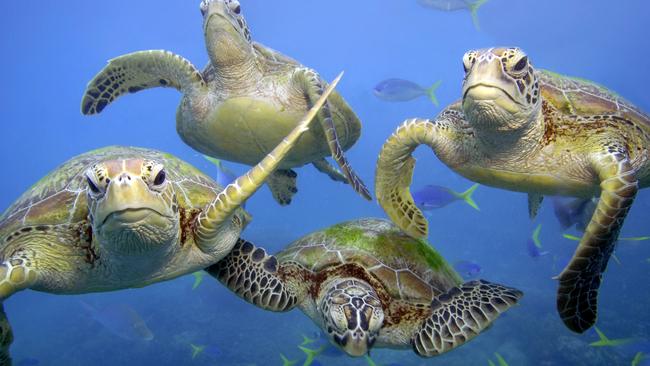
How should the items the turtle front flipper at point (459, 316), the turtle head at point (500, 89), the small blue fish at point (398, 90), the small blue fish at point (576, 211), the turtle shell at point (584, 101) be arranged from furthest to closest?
the small blue fish at point (398, 90) < the small blue fish at point (576, 211) < the turtle shell at point (584, 101) < the turtle front flipper at point (459, 316) < the turtle head at point (500, 89)

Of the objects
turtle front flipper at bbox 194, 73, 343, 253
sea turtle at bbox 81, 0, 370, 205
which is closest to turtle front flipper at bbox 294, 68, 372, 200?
sea turtle at bbox 81, 0, 370, 205

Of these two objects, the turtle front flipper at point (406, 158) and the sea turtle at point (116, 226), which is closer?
the sea turtle at point (116, 226)

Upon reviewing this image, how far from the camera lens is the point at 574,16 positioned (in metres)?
60.2

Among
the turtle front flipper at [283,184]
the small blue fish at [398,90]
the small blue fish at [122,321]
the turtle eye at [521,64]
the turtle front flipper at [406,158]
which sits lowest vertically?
the small blue fish at [122,321]

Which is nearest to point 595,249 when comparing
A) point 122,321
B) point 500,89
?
point 500,89

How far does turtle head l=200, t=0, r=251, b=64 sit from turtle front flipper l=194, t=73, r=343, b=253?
7.81ft

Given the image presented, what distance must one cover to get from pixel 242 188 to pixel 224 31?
271cm

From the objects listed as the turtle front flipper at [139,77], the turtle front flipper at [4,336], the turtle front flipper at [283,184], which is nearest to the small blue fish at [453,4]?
the turtle front flipper at [283,184]

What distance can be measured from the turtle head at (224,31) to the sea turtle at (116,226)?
1.71 m

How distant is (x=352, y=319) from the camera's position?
3.03 meters

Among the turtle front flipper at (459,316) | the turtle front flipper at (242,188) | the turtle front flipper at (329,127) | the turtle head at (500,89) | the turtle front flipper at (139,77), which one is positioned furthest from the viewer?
the turtle front flipper at (139,77)

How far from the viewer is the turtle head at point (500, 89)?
2756mm

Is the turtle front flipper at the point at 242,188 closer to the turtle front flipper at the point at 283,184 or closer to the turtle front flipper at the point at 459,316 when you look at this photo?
the turtle front flipper at the point at 459,316

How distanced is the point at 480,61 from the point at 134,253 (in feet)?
8.87
